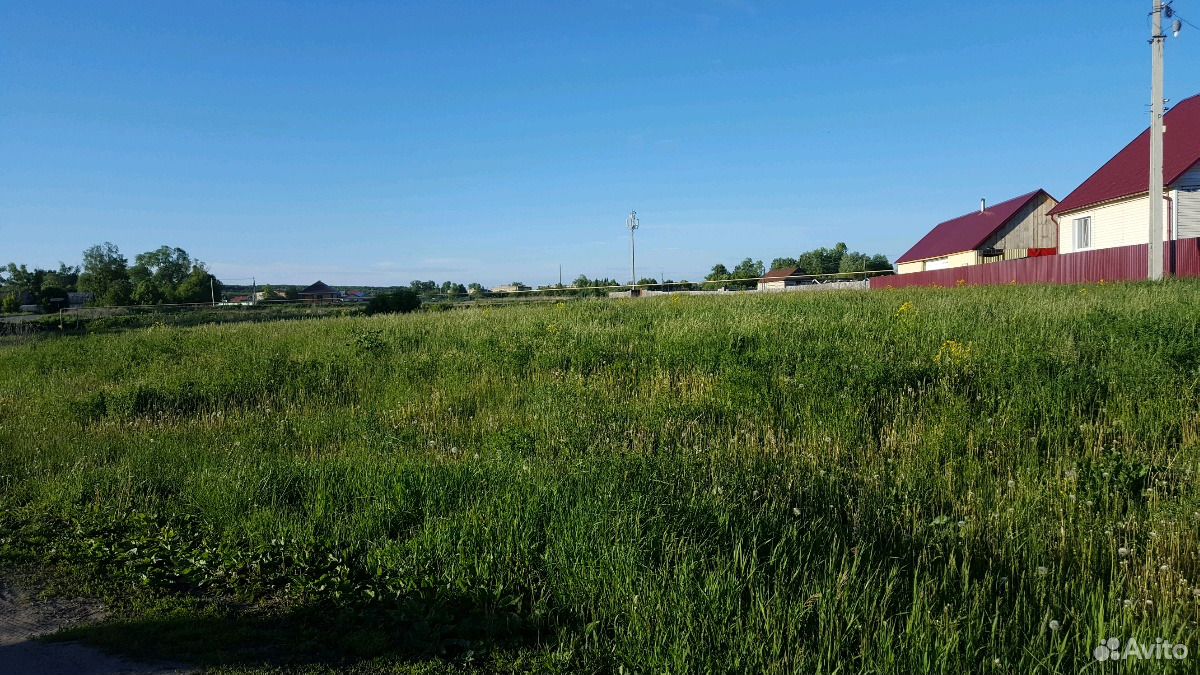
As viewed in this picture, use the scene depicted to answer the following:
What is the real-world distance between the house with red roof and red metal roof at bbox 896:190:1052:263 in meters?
13.4

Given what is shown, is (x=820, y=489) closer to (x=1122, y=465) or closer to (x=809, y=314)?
(x=1122, y=465)

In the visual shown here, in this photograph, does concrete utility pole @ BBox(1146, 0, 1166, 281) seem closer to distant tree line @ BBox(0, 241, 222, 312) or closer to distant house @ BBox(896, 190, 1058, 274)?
distant house @ BBox(896, 190, 1058, 274)

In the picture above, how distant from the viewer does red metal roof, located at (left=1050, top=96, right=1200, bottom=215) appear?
26234 mm

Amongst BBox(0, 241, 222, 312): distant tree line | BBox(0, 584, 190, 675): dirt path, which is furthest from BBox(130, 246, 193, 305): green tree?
BBox(0, 584, 190, 675): dirt path

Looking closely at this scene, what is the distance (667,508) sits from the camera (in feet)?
15.0

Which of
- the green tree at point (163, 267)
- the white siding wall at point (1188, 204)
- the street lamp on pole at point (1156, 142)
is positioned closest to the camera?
the street lamp on pole at point (1156, 142)

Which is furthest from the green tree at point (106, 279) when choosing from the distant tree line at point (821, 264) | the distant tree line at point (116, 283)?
the distant tree line at point (821, 264)

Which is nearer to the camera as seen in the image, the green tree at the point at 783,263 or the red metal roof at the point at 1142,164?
the red metal roof at the point at 1142,164

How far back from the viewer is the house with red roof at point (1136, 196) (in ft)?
84.6

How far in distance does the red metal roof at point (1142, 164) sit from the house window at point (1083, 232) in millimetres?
675

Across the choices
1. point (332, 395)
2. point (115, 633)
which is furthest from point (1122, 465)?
point (332, 395)

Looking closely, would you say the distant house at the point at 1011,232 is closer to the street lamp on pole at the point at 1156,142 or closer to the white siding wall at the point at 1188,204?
the white siding wall at the point at 1188,204

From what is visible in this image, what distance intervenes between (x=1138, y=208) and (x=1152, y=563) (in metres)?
30.2

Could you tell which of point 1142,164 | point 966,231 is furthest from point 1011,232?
point 1142,164
